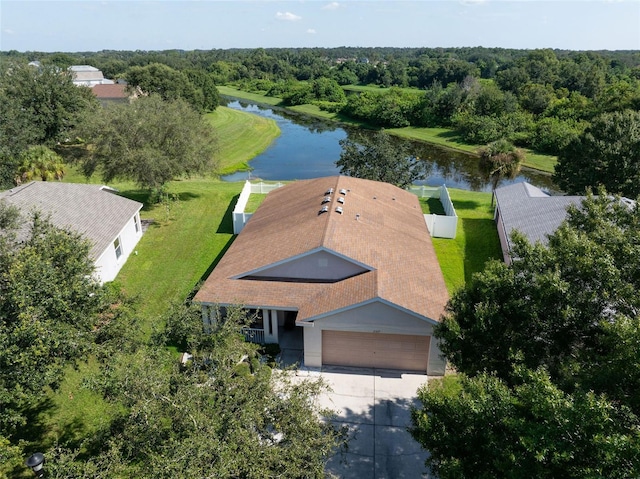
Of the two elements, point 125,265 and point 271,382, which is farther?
point 125,265

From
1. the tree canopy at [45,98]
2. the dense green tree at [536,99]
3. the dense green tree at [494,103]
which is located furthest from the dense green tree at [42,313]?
the dense green tree at [536,99]

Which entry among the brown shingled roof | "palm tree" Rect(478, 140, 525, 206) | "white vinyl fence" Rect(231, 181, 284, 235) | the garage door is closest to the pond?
"palm tree" Rect(478, 140, 525, 206)

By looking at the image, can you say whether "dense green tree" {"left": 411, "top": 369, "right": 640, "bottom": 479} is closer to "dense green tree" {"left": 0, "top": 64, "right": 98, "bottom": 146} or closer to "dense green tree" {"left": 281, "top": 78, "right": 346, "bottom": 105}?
"dense green tree" {"left": 0, "top": 64, "right": 98, "bottom": 146}

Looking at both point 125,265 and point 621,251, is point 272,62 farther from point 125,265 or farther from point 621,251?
point 621,251

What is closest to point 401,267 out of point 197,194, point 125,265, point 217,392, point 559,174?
point 217,392

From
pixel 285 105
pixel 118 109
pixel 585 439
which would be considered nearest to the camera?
pixel 585 439

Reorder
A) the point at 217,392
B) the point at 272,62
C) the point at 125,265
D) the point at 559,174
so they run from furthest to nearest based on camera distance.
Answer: the point at 272,62 < the point at 559,174 < the point at 125,265 < the point at 217,392

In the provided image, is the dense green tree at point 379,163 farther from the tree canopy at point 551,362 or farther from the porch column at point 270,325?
the tree canopy at point 551,362

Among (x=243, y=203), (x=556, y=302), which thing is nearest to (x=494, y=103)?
(x=243, y=203)
